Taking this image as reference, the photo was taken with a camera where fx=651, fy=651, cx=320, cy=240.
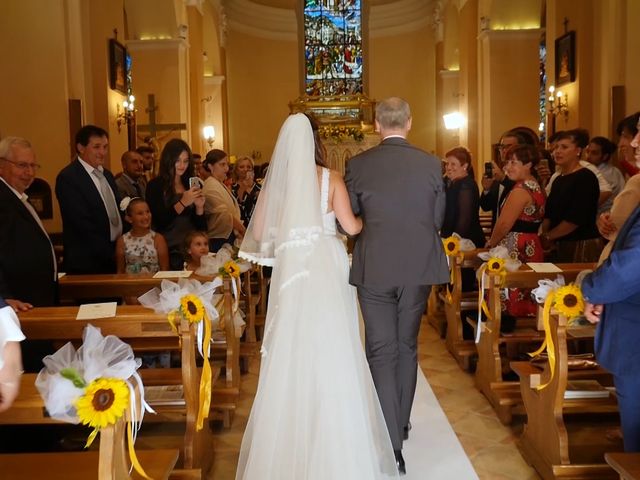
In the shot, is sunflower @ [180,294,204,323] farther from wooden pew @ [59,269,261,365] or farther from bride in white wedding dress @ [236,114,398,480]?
wooden pew @ [59,269,261,365]

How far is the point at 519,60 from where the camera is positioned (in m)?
11.3

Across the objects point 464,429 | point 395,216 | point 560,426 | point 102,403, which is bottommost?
point 464,429

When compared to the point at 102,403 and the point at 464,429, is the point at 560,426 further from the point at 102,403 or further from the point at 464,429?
the point at 102,403

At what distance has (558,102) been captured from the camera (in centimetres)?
932

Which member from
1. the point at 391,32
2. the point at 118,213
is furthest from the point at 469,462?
the point at 391,32

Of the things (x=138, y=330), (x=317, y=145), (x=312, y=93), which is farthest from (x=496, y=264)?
(x=312, y=93)

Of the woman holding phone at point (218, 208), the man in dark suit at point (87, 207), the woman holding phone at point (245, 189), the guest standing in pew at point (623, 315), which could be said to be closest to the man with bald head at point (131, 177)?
the woman holding phone at point (218, 208)

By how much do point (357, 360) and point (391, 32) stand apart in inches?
682

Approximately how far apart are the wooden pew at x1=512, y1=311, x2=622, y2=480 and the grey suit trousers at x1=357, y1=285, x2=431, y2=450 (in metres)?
0.63

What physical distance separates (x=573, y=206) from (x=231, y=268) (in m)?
2.56

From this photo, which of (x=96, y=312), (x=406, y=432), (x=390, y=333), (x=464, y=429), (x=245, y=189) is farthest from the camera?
(x=245, y=189)

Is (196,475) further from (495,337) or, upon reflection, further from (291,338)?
(495,337)

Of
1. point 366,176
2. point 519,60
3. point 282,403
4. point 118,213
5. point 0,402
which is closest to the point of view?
point 0,402

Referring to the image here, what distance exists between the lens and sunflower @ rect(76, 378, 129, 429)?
194 cm
